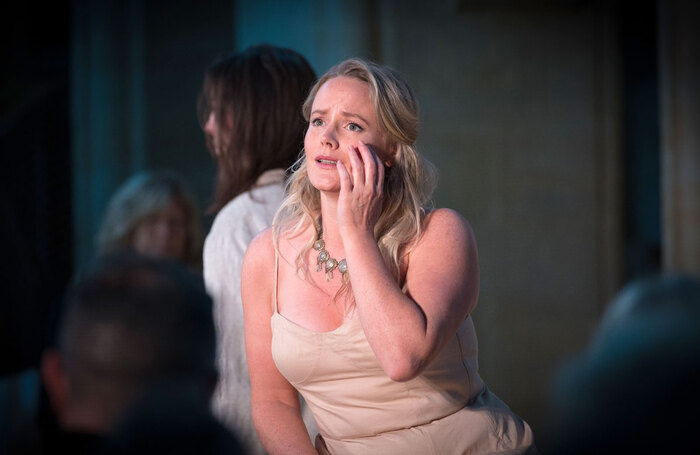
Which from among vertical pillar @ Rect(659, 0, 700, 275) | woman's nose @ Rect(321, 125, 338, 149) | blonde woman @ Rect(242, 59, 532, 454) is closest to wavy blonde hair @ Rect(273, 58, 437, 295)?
blonde woman @ Rect(242, 59, 532, 454)

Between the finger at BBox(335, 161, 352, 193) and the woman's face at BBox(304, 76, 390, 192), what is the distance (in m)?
0.03

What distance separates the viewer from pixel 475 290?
1651 millimetres

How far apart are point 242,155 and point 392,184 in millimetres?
554

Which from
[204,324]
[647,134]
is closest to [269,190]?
[204,324]

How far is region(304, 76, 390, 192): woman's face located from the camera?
5.60 feet

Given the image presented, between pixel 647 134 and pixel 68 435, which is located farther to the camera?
pixel 647 134

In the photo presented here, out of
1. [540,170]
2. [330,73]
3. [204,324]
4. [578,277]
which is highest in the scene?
[330,73]

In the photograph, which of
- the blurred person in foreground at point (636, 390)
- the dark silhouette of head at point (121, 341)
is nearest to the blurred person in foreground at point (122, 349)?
the dark silhouette of head at point (121, 341)

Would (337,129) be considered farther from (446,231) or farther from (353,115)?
(446,231)

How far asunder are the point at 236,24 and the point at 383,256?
449cm

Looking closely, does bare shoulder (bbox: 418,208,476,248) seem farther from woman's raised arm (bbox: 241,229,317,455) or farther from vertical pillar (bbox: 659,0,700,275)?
vertical pillar (bbox: 659,0,700,275)

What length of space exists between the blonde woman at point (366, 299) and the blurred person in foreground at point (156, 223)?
1.72 meters

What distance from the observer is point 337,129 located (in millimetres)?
1724

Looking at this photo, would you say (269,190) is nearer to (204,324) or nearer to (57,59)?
(204,324)
